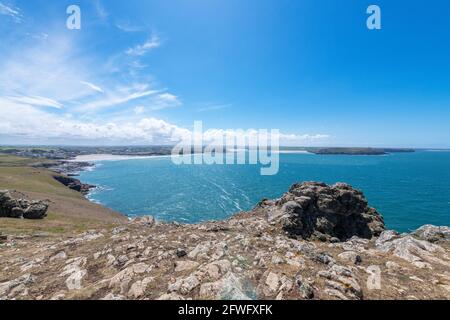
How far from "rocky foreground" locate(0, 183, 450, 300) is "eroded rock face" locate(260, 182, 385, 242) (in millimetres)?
2511

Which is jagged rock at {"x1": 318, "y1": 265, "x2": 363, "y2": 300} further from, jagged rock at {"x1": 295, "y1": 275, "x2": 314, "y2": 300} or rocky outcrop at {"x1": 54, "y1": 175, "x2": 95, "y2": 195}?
rocky outcrop at {"x1": 54, "y1": 175, "x2": 95, "y2": 195}

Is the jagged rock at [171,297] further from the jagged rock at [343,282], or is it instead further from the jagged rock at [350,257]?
the jagged rock at [350,257]

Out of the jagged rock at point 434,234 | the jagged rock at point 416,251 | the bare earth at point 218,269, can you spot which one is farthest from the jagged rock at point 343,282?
the jagged rock at point 434,234

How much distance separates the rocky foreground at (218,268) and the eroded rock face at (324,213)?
2511mm

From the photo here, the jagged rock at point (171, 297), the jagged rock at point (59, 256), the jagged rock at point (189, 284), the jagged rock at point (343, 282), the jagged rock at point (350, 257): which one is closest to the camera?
the jagged rock at point (171, 297)

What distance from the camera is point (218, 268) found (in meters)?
10.6

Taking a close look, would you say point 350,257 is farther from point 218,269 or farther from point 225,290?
point 225,290

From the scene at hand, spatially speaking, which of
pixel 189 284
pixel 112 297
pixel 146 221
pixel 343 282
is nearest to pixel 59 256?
pixel 112 297

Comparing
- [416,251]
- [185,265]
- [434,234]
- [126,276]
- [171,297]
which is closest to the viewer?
[171,297]

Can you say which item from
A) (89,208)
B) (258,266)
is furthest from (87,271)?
(89,208)

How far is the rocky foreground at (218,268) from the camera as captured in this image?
912 cm

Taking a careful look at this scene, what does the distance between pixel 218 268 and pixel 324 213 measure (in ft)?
74.3

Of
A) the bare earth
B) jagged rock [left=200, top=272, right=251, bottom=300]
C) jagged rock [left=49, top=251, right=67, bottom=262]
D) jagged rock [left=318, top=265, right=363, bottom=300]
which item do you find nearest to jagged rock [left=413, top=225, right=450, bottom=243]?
the bare earth
